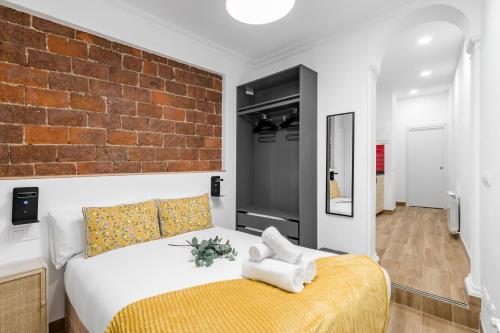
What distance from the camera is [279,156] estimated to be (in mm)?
3482

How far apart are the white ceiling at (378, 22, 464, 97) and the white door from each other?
3.82 feet

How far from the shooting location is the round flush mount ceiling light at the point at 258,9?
1.62 meters

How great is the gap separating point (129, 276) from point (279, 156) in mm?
2392

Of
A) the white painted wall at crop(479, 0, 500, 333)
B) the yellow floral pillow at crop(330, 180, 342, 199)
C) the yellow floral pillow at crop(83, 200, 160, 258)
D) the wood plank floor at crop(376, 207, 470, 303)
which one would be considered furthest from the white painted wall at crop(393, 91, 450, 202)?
the yellow floral pillow at crop(83, 200, 160, 258)

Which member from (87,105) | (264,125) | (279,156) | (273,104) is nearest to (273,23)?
(273,104)

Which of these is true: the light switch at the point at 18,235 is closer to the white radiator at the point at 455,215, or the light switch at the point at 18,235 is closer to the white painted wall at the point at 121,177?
the white painted wall at the point at 121,177

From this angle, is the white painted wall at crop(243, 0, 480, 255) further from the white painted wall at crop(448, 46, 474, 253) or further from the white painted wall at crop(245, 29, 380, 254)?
the white painted wall at crop(448, 46, 474, 253)

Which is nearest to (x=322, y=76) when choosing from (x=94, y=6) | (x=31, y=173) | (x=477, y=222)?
(x=477, y=222)

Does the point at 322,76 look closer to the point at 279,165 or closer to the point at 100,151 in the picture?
the point at 279,165

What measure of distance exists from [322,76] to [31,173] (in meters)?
2.96

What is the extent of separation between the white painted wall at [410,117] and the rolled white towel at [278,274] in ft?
19.4

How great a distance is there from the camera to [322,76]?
9.74ft

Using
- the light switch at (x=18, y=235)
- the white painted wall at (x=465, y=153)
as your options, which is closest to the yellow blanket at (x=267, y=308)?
the light switch at (x=18, y=235)

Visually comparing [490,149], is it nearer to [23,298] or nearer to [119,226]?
[119,226]
